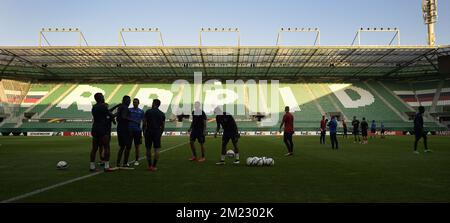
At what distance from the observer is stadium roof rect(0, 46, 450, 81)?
47719mm

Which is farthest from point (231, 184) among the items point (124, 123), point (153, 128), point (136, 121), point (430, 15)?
point (430, 15)

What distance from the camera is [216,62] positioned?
179 ft

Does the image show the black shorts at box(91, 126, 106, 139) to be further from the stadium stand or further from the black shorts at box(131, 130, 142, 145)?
the stadium stand

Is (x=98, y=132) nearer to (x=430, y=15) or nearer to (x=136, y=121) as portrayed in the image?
(x=136, y=121)

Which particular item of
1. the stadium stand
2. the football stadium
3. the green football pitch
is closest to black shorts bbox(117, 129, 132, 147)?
the green football pitch

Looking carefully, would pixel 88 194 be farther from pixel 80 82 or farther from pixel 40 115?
pixel 80 82

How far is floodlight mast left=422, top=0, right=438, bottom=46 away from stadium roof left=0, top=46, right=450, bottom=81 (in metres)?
2.16

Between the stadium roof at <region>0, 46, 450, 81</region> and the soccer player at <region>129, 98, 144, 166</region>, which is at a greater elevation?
the stadium roof at <region>0, 46, 450, 81</region>

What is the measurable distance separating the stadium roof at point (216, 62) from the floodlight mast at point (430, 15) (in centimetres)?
216

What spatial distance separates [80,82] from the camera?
213 feet

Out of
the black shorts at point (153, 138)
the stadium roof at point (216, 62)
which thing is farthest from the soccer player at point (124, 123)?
the stadium roof at point (216, 62)

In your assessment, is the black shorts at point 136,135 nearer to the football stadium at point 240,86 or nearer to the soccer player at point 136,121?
the soccer player at point 136,121

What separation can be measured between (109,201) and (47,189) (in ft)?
6.69

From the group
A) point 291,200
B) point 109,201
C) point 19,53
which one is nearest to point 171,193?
point 109,201
